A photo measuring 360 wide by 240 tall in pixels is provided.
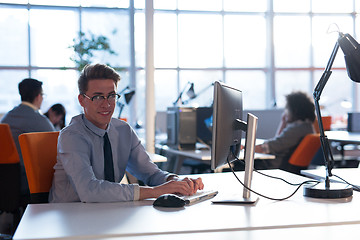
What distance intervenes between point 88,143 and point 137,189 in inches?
12.8

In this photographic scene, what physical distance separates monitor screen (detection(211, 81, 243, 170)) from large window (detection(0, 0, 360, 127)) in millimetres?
6426

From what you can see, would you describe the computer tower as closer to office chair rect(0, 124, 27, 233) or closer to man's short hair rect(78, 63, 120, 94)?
office chair rect(0, 124, 27, 233)

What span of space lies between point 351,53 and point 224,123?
22.2 inches

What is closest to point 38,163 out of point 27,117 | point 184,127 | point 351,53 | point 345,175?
point 351,53

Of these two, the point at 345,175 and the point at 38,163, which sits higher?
the point at 38,163

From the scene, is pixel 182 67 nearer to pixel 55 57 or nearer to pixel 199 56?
pixel 199 56

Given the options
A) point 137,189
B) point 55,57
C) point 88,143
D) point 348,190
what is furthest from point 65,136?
point 55,57

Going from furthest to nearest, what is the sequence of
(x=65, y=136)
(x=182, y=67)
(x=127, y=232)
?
(x=182, y=67)
(x=65, y=136)
(x=127, y=232)

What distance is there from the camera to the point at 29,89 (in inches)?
151

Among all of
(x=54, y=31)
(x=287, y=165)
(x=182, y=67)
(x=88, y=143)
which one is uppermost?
(x=54, y=31)

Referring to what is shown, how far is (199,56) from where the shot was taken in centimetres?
935

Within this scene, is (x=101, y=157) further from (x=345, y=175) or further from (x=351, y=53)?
(x=345, y=175)

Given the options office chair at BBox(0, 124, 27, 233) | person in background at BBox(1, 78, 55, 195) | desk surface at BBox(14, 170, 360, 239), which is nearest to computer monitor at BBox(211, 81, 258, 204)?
desk surface at BBox(14, 170, 360, 239)

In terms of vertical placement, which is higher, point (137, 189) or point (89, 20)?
point (89, 20)
